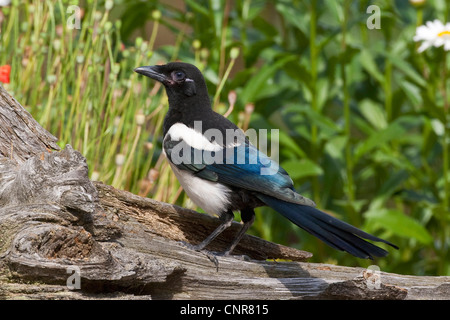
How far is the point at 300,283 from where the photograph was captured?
2746 mm

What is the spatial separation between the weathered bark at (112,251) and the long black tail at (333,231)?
10 cm

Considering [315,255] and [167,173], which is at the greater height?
[167,173]

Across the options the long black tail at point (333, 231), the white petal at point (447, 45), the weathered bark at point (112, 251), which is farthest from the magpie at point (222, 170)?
the white petal at point (447, 45)

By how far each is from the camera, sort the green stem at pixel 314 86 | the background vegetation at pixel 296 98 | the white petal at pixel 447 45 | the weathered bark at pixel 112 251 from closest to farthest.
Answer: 1. the weathered bark at pixel 112 251
2. the background vegetation at pixel 296 98
3. the white petal at pixel 447 45
4. the green stem at pixel 314 86

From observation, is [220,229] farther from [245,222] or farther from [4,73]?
[4,73]

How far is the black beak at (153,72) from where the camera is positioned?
3195 mm

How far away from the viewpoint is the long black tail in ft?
8.25

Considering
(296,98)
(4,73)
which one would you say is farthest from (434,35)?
(4,73)

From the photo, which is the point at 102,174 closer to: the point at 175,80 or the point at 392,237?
the point at 175,80

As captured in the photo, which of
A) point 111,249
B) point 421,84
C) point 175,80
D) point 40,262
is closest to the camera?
point 40,262

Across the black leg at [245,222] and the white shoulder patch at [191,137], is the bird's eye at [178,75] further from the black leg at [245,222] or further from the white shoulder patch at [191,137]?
the black leg at [245,222]

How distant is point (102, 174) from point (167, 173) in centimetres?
35

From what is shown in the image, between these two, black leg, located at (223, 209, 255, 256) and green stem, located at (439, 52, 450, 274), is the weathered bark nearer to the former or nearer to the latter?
black leg, located at (223, 209, 255, 256)
